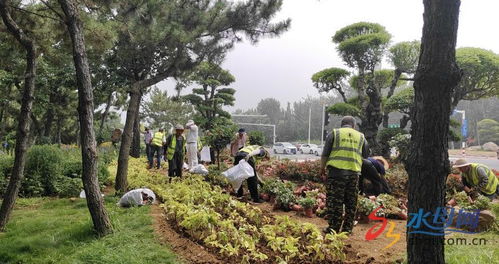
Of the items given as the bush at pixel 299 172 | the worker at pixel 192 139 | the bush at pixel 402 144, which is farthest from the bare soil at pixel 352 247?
the bush at pixel 402 144

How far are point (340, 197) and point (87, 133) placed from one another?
3.27 m

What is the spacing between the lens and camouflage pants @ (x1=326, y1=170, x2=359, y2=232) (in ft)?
15.4

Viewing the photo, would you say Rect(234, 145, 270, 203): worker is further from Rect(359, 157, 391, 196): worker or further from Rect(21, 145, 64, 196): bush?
Rect(21, 145, 64, 196): bush

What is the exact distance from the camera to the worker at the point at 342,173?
4688 mm

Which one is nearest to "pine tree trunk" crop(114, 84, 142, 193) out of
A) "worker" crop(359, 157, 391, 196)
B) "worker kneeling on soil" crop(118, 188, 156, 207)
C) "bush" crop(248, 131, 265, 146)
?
"worker kneeling on soil" crop(118, 188, 156, 207)

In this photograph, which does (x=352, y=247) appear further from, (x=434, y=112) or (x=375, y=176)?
(x=375, y=176)

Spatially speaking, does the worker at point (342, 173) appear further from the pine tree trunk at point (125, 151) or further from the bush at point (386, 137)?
the bush at point (386, 137)

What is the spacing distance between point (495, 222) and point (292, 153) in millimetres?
33905

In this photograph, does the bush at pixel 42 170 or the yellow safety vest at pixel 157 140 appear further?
the yellow safety vest at pixel 157 140

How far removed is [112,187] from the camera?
9.12m

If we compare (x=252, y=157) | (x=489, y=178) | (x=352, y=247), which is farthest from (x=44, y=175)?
(x=489, y=178)

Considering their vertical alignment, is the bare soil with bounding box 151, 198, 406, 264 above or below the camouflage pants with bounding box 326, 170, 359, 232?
below

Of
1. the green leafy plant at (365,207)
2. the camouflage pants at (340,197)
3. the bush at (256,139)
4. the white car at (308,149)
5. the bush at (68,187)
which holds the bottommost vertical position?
the white car at (308,149)

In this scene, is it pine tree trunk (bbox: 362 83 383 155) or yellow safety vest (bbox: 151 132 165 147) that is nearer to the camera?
yellow safety vest (bbox: 151 132 165 147)
